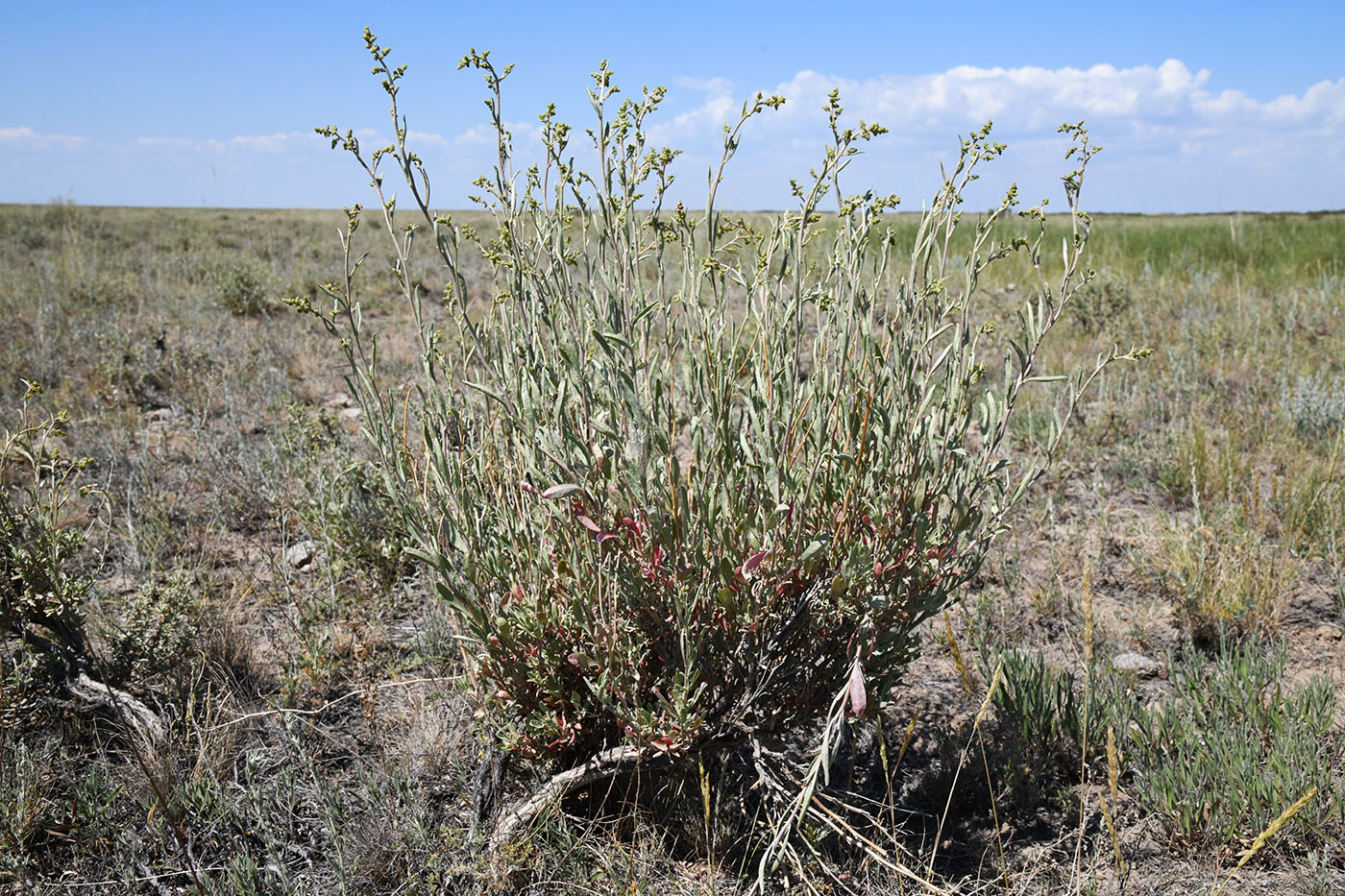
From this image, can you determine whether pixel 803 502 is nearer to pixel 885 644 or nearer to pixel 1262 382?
pixel 885 644

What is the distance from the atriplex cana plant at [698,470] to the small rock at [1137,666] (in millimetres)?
1177

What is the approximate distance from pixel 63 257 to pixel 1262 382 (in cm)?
1218

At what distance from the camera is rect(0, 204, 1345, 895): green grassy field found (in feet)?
6.32

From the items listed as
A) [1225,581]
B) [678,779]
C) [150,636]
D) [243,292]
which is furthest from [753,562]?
[243,292]

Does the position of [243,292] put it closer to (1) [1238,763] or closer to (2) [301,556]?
(2) [301,556]

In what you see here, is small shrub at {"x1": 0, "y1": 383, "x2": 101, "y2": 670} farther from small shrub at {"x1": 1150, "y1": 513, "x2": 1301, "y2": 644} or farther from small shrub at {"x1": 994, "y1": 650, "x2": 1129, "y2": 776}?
small shrub at {"x1": 1150, "y1": 513, "x2": 1301, "y2": 644}

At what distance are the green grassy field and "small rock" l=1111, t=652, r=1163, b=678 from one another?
0.02 meters

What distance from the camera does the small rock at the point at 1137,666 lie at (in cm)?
270

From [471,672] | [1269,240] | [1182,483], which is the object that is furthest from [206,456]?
[1269,240]

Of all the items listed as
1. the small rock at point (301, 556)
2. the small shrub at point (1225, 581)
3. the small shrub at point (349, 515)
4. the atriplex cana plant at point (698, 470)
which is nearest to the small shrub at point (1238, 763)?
the small shrub at point (1225, 581)

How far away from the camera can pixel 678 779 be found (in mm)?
2012

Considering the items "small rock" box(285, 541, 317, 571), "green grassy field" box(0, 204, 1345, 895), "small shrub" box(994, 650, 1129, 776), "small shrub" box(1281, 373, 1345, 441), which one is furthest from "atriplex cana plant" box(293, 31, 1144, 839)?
"small shrub" box(1281, 373, 1345, 441)

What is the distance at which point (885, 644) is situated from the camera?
1817 millimetres

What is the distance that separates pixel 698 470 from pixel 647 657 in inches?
18.9
